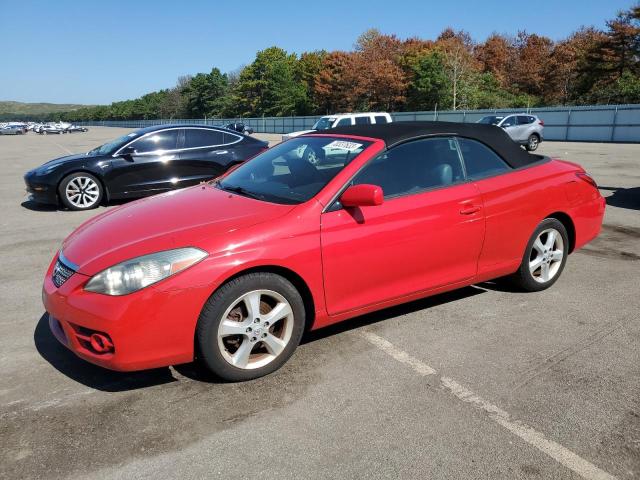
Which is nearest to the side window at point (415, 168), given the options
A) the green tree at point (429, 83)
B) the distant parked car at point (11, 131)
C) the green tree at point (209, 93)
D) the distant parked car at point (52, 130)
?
the green tree at point (429, 83)

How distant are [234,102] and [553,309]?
91.6 m

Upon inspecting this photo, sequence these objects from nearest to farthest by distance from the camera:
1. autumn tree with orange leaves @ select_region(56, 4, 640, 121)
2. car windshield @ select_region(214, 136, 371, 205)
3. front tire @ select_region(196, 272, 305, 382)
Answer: front tire @ select_region(196, 272, 305, 382)
car windshield @ select_region(214, 136, 371, 205)
autumn tree with orange leaves @ select_region(56, 4, 640, 121)

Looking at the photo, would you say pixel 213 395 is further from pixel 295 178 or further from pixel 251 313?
pixel 295 178

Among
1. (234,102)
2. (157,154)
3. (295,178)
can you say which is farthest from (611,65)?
(234,102)

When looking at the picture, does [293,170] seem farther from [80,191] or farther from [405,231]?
[80,191]

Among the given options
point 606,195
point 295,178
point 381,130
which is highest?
point 381,130

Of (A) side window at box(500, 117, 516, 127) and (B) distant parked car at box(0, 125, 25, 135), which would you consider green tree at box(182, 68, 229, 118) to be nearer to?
(B) distant parked car at box(0, 125, 25, 135)

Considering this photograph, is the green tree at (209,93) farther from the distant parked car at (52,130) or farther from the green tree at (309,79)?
the distant parked car at (52,130)

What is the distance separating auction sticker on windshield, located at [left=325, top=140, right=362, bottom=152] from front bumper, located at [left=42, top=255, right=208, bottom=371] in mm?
1582

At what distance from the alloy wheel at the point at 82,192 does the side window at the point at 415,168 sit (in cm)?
708

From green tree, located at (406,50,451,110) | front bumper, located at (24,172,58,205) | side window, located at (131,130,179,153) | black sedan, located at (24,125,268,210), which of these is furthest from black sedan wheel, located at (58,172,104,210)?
green tree, located at (406,50,451,110)

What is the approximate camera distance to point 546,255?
452cm

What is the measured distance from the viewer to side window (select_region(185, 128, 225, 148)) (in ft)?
30.9

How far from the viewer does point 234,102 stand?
90625 millimetres
